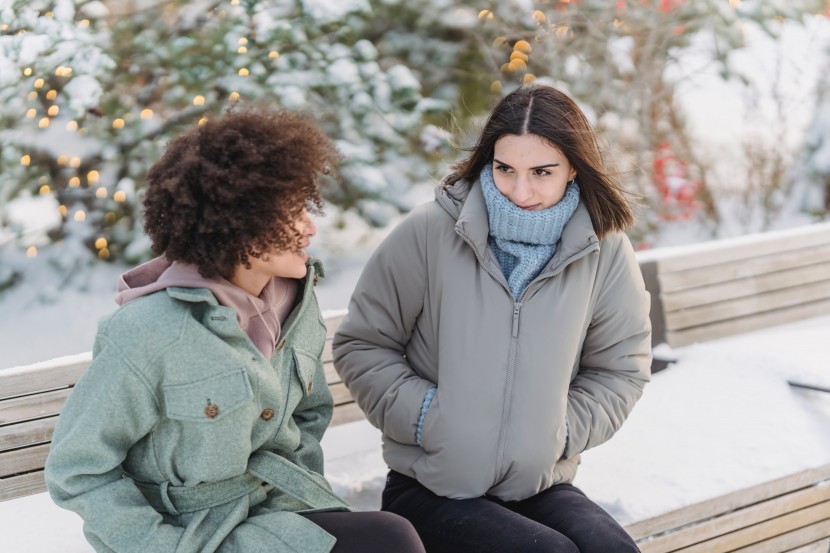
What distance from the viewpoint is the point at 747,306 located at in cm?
372

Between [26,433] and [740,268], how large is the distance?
2.76 meters

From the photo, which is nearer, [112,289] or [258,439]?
[258,439]

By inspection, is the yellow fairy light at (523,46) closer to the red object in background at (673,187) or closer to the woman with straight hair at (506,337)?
the red object in background at (673,187)

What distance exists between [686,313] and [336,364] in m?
1.79

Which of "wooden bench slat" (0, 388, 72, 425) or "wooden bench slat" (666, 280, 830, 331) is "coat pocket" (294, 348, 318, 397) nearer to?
"wooden bench slat" (0, 388, 72, 425)

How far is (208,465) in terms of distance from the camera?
1.73 metres

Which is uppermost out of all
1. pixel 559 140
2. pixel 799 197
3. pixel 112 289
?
pixel 559 140

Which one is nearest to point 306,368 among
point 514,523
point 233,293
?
point 233,293

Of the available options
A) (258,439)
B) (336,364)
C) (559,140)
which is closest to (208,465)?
(258,439)

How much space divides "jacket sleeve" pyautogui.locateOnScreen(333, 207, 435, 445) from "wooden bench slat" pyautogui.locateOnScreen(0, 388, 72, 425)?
0.76 meters

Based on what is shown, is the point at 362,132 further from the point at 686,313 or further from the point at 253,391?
the point at 253,391

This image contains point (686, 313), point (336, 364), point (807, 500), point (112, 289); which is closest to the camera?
point (336, 364)

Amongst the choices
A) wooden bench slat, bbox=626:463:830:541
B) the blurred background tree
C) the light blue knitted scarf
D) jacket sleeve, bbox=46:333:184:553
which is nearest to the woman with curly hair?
jacket sleeve, bbox=46:333:184:553

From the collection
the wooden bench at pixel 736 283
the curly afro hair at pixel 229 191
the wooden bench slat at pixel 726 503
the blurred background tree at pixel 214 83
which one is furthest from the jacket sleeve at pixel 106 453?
the wooden bench at pixel 736 283
